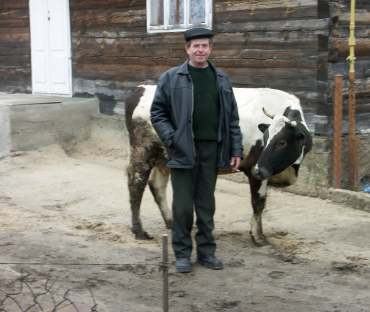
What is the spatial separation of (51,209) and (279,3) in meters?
3.90

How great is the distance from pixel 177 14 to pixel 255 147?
4.74 m

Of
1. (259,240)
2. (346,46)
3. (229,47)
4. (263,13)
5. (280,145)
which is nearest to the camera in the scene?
(280,145)

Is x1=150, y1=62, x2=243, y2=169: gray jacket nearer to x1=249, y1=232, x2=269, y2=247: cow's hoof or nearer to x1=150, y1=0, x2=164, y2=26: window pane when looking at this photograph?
x1=249, y1=232, x2=269, y2=247: cow's hoof

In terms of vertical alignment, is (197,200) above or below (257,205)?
above

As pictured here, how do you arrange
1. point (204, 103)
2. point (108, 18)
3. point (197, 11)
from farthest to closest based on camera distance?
1. point (108, 18)
2. point (197, 11)
3. point (204, 103)

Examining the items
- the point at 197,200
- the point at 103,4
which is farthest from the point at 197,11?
the point at 197,200

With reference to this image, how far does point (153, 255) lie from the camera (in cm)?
627

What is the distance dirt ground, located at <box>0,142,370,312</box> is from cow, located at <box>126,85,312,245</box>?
1.51 ft

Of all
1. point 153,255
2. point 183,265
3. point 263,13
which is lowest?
point 153,255

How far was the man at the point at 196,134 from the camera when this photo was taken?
17.9ft

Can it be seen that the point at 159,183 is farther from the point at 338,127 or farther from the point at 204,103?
the point at 338,127

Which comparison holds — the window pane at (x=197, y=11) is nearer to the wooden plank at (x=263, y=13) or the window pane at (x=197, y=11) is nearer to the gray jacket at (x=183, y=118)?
the wooden plank at (x=263, y=13)

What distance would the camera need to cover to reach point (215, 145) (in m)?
5.67

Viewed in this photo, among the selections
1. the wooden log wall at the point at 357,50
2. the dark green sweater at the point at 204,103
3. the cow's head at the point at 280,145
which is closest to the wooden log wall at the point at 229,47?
the wooden log wall at the point at 357,50
